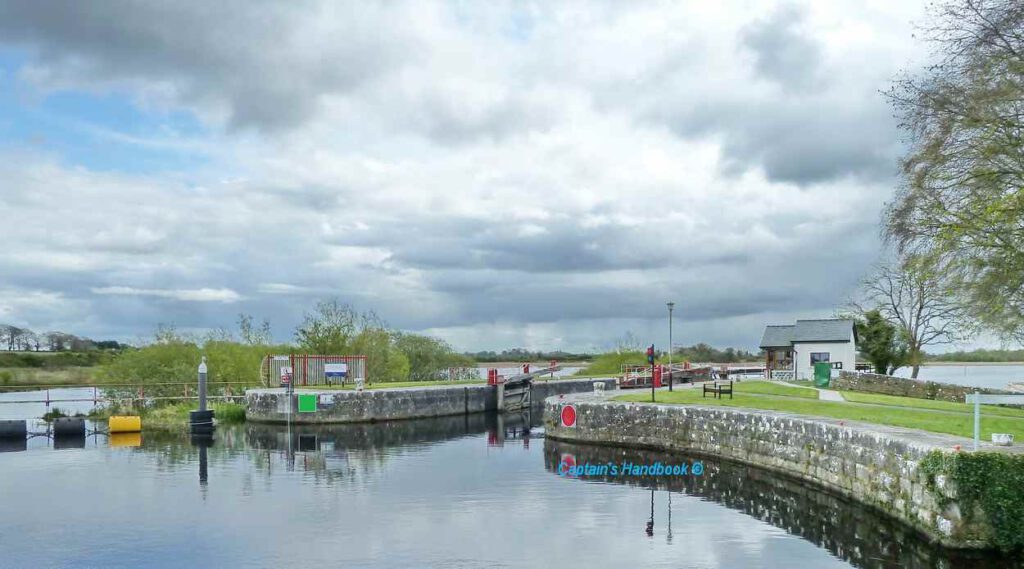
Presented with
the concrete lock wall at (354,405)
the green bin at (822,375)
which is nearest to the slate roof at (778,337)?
the green bin at (822,375)

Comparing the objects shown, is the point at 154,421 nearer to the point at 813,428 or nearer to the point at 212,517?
the point at 212,517

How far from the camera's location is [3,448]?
28.0 m

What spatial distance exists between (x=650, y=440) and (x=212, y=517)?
47.9 feet

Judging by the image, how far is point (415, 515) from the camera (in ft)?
53.0

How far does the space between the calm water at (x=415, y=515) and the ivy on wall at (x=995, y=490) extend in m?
0.56

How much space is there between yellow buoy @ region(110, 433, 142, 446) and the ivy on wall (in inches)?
986

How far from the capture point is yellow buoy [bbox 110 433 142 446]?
28.7 m

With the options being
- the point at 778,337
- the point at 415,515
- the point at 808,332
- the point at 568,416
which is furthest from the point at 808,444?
the point at 778,337

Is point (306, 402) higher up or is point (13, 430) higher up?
point (306, 402)

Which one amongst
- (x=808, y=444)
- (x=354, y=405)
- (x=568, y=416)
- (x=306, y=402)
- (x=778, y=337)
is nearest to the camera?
(x=808, y=444)

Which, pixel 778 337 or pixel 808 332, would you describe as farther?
pixel 778 337

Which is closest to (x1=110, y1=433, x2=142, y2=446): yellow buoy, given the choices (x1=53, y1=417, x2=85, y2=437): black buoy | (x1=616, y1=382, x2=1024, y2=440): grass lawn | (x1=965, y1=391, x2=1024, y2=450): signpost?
(x1=53, y1=417, x2=85, y2=437): black buoy

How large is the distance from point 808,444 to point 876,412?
4.30m

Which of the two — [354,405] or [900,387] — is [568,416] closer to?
[354,405]
